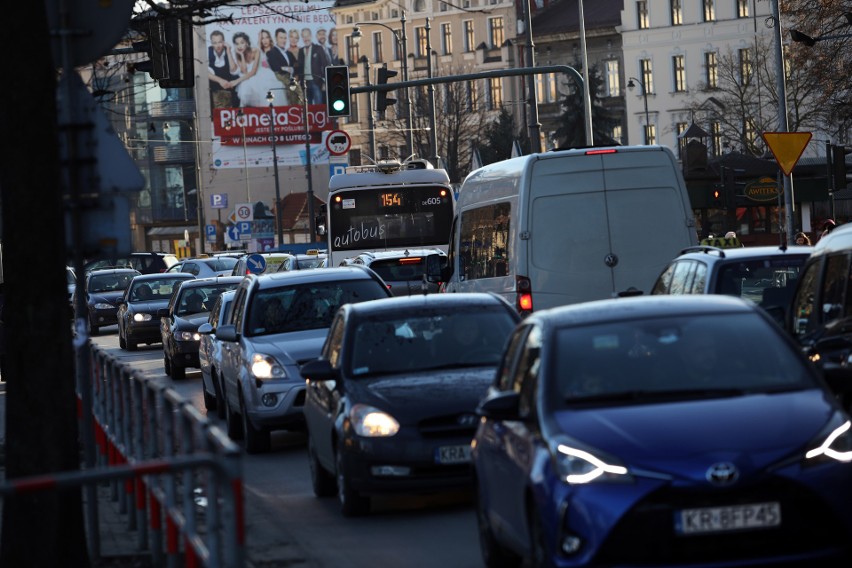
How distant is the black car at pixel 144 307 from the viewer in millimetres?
40188

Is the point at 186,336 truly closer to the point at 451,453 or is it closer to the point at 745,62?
the point at 451,453

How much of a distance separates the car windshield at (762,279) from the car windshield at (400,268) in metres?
15.4

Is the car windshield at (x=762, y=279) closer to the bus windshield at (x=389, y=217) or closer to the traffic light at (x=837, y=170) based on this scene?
the traffic light at (x=837, y=170)

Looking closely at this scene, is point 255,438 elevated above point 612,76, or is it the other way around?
point 612,76

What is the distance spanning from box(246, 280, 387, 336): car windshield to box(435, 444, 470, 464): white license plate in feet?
21.2

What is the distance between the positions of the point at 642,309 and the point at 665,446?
153 cm

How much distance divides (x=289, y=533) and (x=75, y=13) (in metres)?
4.16

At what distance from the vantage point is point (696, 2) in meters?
110

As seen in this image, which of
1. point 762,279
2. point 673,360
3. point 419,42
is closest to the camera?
point 673,360

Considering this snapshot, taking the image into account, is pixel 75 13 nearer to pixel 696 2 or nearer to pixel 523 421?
pixel 523 421

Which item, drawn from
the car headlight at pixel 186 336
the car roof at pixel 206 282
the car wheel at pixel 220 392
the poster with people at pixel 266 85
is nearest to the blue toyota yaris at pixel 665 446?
the car wheel at pixel 220 392

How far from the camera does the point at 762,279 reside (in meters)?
15.1

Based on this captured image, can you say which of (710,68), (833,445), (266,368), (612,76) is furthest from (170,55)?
(612,76)

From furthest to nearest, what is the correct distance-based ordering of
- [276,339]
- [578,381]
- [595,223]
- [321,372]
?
[595,223]
[276,339]
[321,372]
[578,381]
